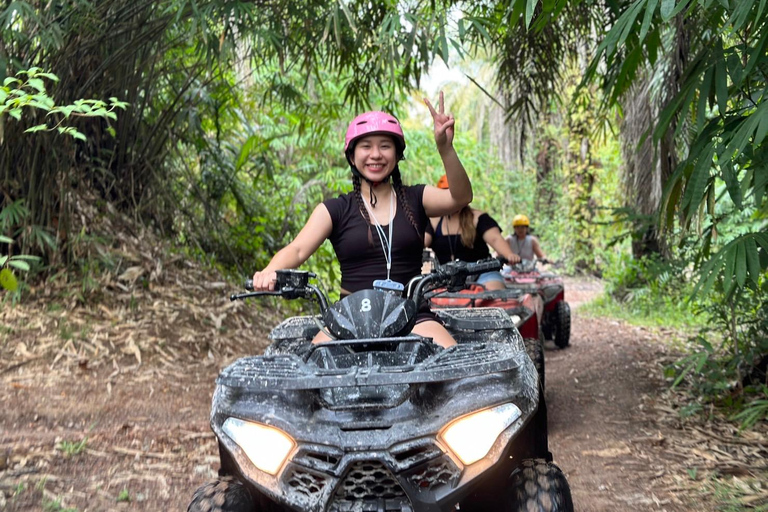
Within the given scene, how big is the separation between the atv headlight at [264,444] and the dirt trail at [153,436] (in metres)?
1.73

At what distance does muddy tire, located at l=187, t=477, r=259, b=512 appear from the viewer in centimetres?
216

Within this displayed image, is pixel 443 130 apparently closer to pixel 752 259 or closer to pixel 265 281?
pixel 265 281

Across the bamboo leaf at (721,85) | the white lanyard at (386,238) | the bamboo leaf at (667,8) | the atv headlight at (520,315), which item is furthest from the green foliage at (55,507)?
the bamboo leaf at (721,85)

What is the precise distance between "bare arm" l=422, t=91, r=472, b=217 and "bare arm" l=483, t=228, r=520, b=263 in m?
2.03

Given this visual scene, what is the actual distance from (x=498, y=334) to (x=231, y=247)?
5.79 metres

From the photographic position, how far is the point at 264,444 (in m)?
2.05

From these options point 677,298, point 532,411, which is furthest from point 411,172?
point 532,411

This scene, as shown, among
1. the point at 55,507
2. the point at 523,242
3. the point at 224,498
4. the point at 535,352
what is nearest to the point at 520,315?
the point at 535,352

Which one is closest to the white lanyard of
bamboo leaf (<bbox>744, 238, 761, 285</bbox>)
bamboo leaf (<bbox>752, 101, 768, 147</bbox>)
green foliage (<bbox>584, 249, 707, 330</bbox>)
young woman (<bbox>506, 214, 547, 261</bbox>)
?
bamboo leaf (<bbox>752, 101, 768, 147</bbox>)

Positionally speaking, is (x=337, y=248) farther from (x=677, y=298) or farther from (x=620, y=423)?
(x=677, y=298)

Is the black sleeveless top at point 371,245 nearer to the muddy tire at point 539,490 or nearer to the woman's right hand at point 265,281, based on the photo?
the woman's right hand at point 265,281

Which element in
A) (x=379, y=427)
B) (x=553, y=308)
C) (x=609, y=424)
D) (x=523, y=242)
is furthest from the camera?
(x=523, y=242)

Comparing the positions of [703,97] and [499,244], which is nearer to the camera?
[703,97]

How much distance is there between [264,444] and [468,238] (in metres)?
3.73
